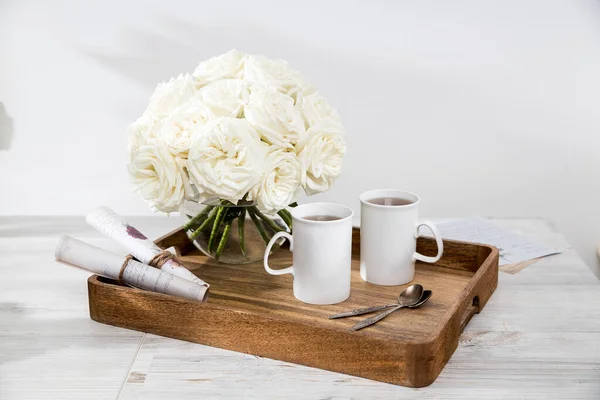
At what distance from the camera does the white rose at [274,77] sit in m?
1.21

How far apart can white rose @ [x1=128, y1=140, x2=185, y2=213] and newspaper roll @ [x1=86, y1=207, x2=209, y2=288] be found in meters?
0.09

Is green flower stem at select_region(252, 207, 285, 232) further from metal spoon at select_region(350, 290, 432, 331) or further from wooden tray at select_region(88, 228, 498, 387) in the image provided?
metal spoon at select_region(350, 290, 432, 331)

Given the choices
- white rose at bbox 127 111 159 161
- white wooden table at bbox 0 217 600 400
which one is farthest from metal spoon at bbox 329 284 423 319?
white rose at bbox 127 111 159 161

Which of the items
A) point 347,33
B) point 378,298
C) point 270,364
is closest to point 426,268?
point 378,298

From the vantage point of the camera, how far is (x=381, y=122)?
2.22m

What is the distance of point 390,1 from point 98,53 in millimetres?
887

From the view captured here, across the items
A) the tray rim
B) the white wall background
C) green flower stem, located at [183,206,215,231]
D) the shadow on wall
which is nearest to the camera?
the tray rim

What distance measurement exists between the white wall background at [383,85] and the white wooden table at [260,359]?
95 centimetres

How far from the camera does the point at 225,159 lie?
114cm

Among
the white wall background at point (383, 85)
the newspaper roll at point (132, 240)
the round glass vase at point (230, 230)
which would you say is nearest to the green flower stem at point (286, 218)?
the round glass vase at point (230, 230)

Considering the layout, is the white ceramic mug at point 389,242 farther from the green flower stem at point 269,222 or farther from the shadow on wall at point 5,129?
the shadow on wall at point 5,129

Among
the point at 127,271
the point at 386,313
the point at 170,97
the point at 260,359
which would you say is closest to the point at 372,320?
the point at 386,313

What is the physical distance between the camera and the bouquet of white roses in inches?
44.6

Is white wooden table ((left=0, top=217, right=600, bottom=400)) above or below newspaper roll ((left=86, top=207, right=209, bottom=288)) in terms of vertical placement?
below
